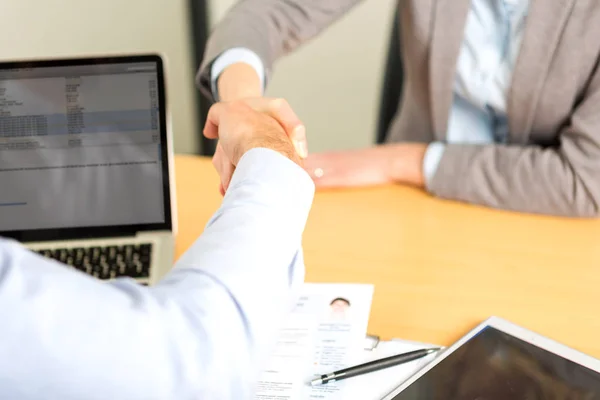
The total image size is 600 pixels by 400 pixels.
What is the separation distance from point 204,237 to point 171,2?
168 cm

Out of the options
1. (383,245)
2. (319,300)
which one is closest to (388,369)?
(319,300)

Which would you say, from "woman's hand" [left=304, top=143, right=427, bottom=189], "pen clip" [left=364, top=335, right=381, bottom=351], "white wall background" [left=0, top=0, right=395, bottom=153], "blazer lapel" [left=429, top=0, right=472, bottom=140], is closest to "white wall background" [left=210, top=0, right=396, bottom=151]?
"white wall background" [left=0, top=0, right=395, bottom=153]

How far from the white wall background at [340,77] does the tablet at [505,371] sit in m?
1.41

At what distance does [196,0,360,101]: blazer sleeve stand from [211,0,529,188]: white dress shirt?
2cm

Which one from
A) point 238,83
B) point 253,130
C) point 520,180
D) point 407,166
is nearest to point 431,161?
point 407,166

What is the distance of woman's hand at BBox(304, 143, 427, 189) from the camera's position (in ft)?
3.61

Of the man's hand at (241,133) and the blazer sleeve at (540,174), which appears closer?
the man's hand at (241,133)

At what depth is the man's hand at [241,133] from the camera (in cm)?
67

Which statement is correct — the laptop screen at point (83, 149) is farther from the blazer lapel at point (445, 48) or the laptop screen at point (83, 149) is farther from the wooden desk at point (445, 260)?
the blazer lapel at point (445, 48)

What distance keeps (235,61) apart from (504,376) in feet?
2.12

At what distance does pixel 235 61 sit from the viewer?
1.04 m

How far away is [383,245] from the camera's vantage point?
3.14 ft

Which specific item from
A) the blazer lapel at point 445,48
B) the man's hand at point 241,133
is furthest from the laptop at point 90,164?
the blazer lapel at point 445,48

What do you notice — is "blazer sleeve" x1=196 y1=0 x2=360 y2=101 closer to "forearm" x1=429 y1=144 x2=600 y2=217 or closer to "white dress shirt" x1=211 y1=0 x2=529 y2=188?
"white dress shirt" x1=211 y1=0 x2=529 y2=188
